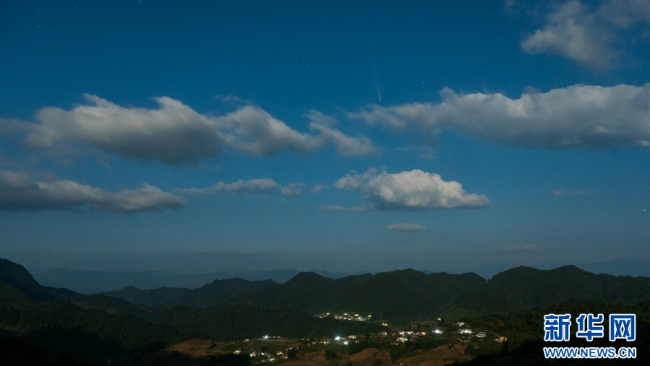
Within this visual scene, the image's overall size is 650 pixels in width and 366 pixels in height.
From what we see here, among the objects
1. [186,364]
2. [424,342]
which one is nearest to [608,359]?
[424,342]

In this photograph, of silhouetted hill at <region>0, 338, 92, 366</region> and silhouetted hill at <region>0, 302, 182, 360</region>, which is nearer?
silhouetted hill at <region>0, 338, 92, 366</region>

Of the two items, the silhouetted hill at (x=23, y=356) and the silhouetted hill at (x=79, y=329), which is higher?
the silhouetted hill at (x=23, y=356)

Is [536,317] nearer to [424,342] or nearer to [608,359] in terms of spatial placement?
[424,342]

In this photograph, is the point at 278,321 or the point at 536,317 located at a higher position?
the point at 536,317

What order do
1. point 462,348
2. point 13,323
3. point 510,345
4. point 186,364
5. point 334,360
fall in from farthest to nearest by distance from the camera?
point 13,323, point 186,364, point 334,360, point 462,348, point 510,345

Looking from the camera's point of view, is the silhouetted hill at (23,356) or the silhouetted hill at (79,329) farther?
the silhouetted hill at (79,329)

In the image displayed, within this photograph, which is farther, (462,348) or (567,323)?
(462,348)

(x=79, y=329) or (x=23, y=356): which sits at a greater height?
(x=23, y=356)

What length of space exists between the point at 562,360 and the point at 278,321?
161749 millimetres

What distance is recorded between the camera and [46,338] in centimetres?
15050

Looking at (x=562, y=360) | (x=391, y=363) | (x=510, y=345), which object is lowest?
(x=391, y=363)

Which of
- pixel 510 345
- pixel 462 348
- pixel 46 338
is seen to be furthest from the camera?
pixel 46 338

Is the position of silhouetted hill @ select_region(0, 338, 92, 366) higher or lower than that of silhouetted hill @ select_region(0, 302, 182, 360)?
higher

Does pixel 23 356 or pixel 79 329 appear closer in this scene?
pixel 23 356
